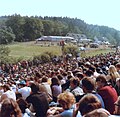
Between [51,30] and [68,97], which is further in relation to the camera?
[51,30]

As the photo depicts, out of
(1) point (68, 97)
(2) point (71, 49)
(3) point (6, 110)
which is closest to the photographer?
(3) point (6, 110)

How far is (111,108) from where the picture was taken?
883 cm

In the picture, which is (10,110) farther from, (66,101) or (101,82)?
(101,82)

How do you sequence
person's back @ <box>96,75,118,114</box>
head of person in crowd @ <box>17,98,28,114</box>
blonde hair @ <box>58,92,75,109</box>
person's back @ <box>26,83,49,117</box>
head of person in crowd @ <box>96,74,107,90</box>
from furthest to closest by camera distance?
1. head of person in crowd @ <box>96,74,107,90</box>
2. person's back @ <box>96,75,118,114</box>
3. head of person in crowd @ <box>17,98,28,114</box>
4. person's back @ <box>26,83,49,117</box>
5. blonde hair @ <box>58,92,75,109</box>

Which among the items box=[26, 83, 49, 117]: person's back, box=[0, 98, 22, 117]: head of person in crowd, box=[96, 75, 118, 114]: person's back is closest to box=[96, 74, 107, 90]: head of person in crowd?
box=[96, 75, 118, 114]: person's back

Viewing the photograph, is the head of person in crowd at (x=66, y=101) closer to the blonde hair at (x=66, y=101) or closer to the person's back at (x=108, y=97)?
the blonde hair at (x=66, y=101)

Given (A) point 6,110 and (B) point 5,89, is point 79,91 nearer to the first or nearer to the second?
(B) point 5,89

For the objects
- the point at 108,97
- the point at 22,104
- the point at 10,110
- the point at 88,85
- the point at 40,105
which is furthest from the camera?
the point at 108,97

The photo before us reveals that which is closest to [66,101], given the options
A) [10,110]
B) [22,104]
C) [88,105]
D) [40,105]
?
[40,105]

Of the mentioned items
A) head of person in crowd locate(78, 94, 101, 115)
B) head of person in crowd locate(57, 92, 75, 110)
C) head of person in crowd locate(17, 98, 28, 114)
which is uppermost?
head of person in crowd locate(78, 94, 101, 115)

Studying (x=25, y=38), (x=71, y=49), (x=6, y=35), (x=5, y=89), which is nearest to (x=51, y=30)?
(x=25, y=38)

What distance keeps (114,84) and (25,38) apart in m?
159

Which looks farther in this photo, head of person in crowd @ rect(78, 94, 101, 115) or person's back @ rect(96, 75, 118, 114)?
person's back @ rect(96, 75, 118, 114)

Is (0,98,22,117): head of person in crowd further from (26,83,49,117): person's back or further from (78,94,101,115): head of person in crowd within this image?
(26,83,49,117): person's back
